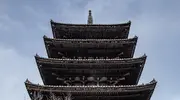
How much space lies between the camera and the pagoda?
30562mm

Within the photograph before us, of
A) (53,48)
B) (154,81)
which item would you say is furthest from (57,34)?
(154,81)

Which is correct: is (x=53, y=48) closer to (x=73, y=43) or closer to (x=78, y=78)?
(x=73, y=43)

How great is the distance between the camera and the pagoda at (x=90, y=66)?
30.6 metres

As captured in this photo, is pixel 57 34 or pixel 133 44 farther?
pixel 57 34

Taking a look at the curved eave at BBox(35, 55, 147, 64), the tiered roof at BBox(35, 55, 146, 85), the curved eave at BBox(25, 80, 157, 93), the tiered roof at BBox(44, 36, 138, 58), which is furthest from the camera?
the tiered roof at BBox(44, 36, 138, 58)

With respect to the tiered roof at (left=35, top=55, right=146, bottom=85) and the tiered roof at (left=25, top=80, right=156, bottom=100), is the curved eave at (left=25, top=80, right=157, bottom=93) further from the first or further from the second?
the tiered roof at (left=35, top=55, right=146, bottom=85)

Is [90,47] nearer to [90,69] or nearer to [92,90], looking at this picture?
[90,69]

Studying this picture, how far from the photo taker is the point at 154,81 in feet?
102

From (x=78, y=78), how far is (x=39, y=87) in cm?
430

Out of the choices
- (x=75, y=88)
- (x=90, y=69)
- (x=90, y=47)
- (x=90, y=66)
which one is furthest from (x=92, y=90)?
(x=90, y=47)

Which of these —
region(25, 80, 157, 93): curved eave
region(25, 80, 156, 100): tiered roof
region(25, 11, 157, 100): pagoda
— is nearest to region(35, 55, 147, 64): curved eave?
region(25, 11, 157, 100): pagoda

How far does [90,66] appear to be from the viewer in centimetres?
3331

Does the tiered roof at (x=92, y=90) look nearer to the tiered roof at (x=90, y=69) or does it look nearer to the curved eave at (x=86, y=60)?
the tiered roof at (x=90, y=69)

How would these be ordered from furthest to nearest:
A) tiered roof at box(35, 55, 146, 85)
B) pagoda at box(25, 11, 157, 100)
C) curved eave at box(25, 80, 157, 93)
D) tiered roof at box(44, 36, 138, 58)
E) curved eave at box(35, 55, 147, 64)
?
tiered roof at box(44, 36, 138, 58) → tiered roof at box(35, 55, 146, 85) → curved eave at box(35, 55, 147, 64) → pagoda at box(25, 11, 157, 100) → curved eave at box(25, 80, 157, 93)
